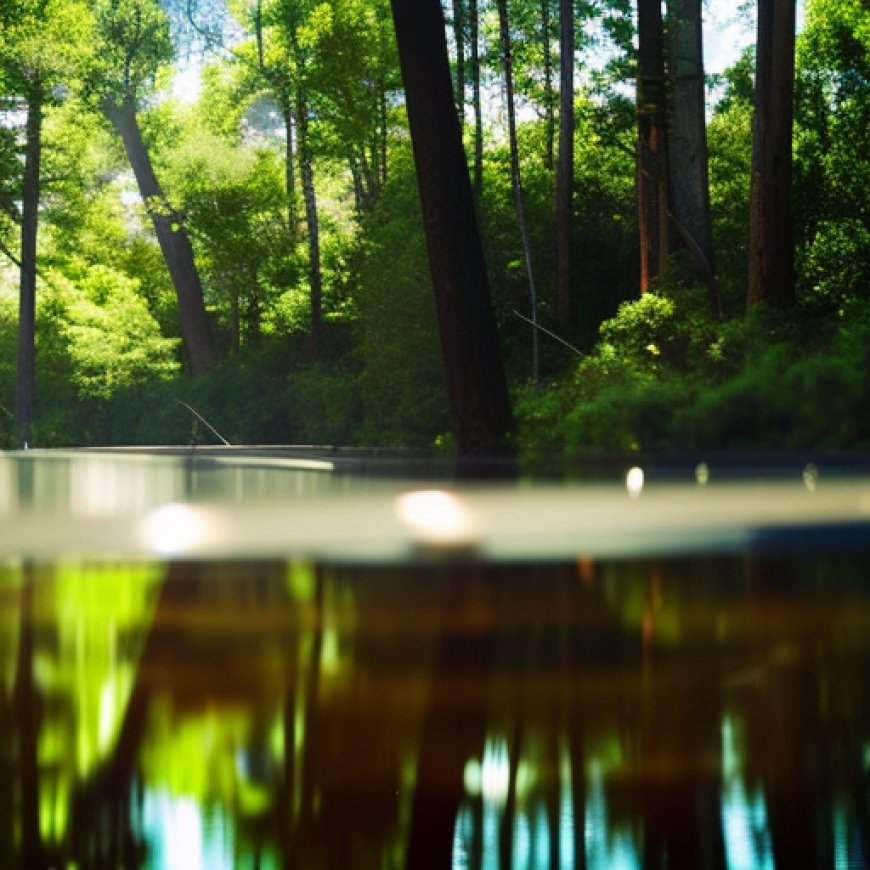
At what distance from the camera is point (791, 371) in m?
11.7

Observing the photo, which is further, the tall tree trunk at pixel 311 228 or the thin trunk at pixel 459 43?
the tall tree trunk at pixel 311 228

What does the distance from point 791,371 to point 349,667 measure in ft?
29.4

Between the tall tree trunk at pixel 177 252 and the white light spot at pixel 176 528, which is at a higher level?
the tall tree trunk at pixel 177 252

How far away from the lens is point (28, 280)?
123 feet

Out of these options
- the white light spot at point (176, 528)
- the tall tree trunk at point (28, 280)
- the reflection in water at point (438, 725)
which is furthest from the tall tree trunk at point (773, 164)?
the tall tree trunk at point (28, 280)

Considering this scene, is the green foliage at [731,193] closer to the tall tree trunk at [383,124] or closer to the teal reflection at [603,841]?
the tall tree trunk at [383,124]

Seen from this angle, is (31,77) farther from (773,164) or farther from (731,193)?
(773,164)

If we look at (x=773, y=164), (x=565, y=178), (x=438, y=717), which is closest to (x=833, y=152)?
(x=565, y=178)

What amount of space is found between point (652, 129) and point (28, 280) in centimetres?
1974

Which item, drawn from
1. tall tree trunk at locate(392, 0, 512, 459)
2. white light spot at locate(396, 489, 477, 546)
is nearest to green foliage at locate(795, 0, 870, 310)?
tall tree trunk at locate(392, 0, 512, 459)

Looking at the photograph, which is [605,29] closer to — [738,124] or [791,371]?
[738,124]

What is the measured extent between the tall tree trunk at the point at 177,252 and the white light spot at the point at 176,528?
30081mm

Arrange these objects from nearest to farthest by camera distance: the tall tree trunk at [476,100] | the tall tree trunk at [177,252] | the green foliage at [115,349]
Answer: the tall tree trunk at [476,100] → the green foliage at [115,349] → the tall tree trunk at [177,252]

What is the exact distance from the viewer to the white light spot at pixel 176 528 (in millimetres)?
5320
